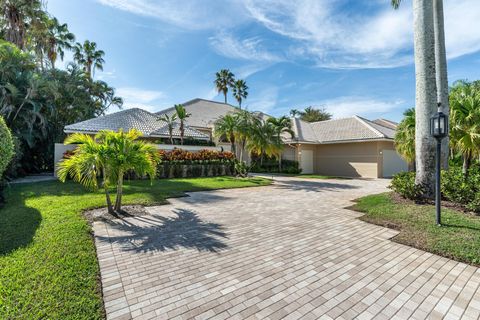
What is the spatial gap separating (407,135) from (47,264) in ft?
52.7

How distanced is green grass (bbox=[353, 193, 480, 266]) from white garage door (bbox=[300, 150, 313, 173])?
1537cm

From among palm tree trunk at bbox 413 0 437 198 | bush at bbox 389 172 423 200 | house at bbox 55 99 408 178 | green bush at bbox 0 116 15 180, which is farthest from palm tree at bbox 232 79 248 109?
green bush at bbox 0 116 15 180

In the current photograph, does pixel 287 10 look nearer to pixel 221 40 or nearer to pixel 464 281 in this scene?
pixel 221 40

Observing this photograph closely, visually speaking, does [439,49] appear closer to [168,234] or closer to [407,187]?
[407,187]

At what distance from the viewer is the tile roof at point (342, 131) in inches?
807

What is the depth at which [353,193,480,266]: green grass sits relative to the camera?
173 inches

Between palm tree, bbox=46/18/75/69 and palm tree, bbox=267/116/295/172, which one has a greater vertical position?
palm tree, bbox=46/18/75/69

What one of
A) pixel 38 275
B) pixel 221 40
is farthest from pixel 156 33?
pixel 38 275

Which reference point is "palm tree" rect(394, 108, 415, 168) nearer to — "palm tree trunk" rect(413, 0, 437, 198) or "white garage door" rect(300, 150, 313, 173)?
"palm tree trunk" rect(413, 0, 437, 198)

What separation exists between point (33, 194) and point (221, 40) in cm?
1226

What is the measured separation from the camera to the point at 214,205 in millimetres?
8188

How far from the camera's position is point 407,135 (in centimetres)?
1301

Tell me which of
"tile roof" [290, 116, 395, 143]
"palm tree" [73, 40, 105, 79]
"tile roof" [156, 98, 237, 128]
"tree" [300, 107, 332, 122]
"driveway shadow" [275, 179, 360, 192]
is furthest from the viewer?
"tree" [300, 107, 332, 122]

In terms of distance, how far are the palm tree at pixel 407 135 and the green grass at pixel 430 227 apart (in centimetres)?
686
